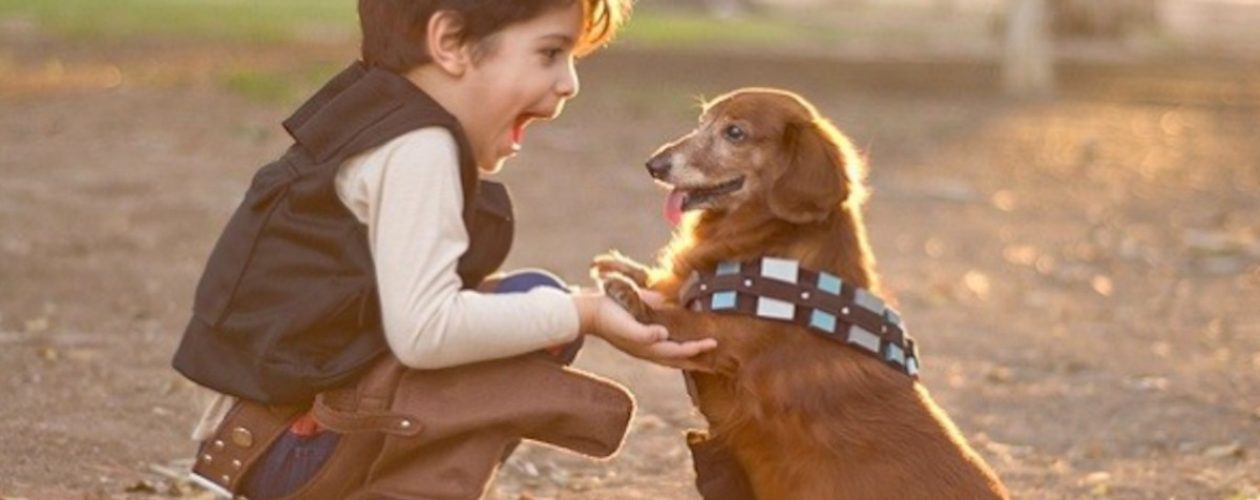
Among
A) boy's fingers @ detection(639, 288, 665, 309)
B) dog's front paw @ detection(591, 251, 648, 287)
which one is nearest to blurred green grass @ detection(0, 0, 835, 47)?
dog's front paw @ detection(591, 251, 648, 287)

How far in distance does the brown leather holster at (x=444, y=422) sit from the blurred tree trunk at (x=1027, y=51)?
51.1 ft

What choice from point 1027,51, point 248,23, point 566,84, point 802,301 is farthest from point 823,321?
point 248,23

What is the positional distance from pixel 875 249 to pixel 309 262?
640 centimetres

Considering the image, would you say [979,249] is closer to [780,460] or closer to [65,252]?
[65,252]

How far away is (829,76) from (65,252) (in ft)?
38.6

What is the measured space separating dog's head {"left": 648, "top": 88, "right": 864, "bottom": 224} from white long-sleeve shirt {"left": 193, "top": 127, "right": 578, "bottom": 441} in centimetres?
47

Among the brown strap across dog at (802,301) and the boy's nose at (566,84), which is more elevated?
the boy's nose at (566,84)

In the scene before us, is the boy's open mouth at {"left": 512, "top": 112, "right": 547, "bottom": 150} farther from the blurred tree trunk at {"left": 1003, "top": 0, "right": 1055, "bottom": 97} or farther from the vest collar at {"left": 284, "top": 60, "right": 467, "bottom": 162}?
the blurred tree trunk at {"left": 1003, "top": 0, "right": 1055, "bottom": 97}

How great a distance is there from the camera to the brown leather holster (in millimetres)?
4367

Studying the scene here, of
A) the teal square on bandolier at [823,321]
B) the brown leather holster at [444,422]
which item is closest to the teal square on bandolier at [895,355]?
the teal square on bandolier at [823,321]

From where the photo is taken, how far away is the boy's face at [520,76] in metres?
4.38

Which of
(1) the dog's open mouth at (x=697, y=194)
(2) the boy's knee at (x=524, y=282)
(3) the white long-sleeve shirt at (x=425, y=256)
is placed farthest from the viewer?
(2) the boy's knee at (x=524, y=282)

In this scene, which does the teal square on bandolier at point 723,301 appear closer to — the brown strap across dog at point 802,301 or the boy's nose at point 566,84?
the brown strap across dog at point 802,301

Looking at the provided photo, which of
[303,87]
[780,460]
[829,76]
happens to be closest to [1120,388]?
[780,460]
